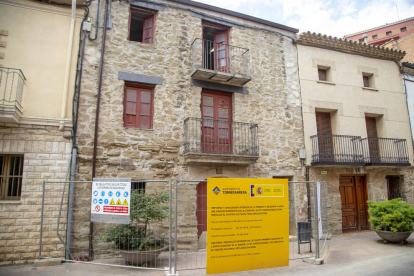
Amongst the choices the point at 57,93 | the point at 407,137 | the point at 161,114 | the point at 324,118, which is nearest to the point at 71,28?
the point at 57,93

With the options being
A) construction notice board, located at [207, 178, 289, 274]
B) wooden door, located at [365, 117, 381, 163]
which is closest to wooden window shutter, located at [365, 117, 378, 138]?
wooden door, located at [365, 117, 381, 163]

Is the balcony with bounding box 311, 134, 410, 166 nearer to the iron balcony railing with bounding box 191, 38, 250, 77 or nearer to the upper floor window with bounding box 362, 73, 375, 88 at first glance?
the upper floor window with bounding box 362, 73, 375, 88

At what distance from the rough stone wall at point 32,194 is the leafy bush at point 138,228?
1.71 m

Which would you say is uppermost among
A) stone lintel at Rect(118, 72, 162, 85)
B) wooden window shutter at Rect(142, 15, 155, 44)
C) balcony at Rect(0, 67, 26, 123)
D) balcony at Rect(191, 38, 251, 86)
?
wooden window shutter at Rect(142, 15, 155, 44)

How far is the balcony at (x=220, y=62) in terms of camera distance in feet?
29.5

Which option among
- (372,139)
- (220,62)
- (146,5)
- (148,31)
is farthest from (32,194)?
(372,139)

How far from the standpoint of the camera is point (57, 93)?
7.45 meters

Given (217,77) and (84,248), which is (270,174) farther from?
(84,248)

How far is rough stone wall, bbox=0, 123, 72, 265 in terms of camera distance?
655 cm

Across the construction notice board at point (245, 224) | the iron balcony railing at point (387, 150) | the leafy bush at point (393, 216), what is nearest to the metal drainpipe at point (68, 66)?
the construction notice board at point (245, 224)

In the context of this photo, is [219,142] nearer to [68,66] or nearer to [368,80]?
[68,66]

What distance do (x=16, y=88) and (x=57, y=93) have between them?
2.94 feet

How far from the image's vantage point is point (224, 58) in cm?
978

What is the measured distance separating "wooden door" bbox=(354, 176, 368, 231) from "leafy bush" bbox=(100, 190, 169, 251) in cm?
835
